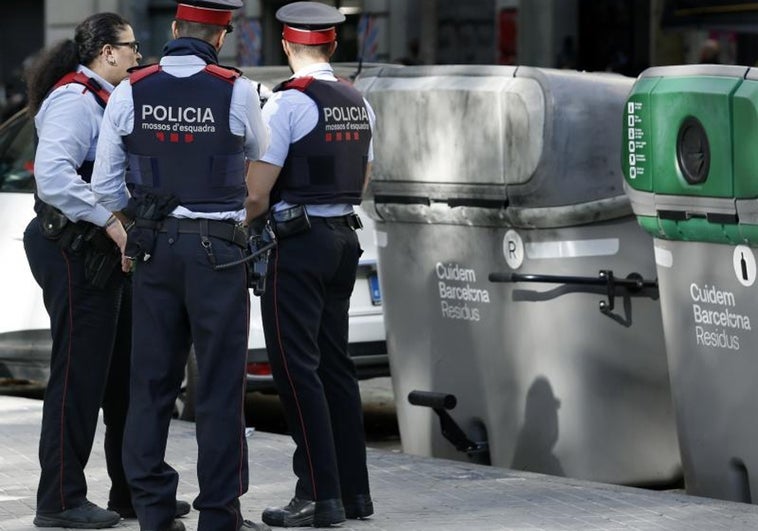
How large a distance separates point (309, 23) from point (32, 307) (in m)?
3.79

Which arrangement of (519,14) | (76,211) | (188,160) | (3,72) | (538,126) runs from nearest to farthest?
(188,160) < (76,211) < (538,126) < (519,14) < (3,72)

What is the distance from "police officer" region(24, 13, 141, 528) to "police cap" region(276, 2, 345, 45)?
53cm

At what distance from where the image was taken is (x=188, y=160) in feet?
17.7

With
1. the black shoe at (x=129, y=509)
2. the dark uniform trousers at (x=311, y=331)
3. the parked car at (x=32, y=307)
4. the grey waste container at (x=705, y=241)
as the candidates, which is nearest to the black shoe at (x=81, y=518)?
the black shoe at (x=129, y=509)

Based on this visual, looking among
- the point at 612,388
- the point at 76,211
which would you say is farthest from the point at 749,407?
the point at 76,211

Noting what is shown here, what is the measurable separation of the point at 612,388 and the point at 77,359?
90.7 inches

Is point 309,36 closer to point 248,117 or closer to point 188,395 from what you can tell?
point 248,117

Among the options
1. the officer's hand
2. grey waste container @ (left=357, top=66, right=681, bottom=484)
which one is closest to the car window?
grey waste container @ (left=357, top=66, right=681, bottom=484)

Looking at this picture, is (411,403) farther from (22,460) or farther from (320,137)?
(320,137)

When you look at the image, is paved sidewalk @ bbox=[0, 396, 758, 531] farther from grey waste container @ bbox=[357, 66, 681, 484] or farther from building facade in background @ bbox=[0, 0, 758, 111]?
building facade in background @ bbox=[0, 0, 758, 111]

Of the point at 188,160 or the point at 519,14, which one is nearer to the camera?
the point at 188,160

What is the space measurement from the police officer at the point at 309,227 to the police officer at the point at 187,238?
1.41 feet

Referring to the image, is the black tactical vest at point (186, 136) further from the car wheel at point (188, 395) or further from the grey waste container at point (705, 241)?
the car wheel at point (188, 395)

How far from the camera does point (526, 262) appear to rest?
7.36m
